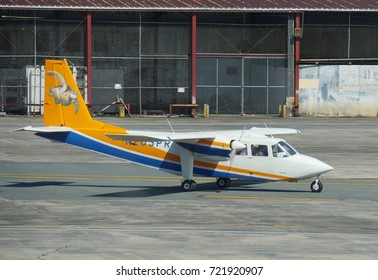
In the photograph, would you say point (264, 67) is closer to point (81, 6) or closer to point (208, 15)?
point (208, 15)

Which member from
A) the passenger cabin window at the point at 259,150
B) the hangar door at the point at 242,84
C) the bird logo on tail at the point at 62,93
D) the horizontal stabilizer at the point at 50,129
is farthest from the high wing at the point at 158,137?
the hangar door at the point at 242,84

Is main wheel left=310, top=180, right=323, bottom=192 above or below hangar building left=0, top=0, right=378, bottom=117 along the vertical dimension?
below

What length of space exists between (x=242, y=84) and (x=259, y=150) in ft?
150

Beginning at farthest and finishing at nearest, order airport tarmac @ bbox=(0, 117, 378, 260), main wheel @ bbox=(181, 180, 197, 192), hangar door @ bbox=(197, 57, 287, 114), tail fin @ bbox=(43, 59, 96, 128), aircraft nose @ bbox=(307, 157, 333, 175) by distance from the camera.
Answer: hangar door @ bbox=(197, 57, 287, 114), tail fin @ bbox=(43, 59, 96, 128), main wheel @ bbox=(181, 180, 197, 192), aircraft nose @ bbox=(307, 157, 333, 175), airport tarmac @ bbox=(0, 117, 378, 260)

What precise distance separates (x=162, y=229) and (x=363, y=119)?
2143 inches

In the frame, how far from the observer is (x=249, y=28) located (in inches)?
3206

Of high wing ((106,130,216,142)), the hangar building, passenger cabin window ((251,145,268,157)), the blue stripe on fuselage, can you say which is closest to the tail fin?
high wing ((106,130,216,142))

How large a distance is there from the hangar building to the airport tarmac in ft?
95.6

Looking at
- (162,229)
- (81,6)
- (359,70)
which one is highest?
(81,6)

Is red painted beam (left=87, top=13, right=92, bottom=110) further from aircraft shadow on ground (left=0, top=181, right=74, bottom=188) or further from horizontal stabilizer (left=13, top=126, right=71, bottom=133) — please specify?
horizontal stabilizer (left=13, top=126, right=71, bottom=133)

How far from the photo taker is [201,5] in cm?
8044

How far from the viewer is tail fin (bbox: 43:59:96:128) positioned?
123 feet
